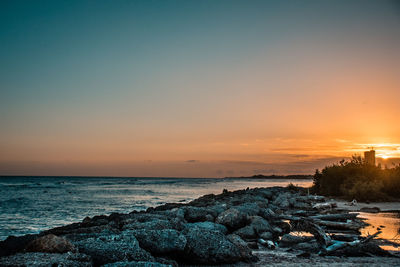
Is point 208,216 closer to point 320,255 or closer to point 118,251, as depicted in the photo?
point 320,255

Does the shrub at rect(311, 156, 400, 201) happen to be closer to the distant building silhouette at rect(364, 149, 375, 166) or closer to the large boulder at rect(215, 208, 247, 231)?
the distant building silhouette at rect(364, 149, 375, 166)

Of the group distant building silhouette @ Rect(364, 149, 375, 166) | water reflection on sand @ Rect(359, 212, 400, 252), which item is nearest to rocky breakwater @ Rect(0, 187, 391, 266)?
water reflection on sand @ Rect(359, 212, 400, 252)

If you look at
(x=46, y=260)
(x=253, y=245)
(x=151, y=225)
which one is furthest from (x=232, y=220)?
(x=46, y=260)

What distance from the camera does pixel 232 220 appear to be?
33.8 ft

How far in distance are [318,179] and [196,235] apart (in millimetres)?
32809

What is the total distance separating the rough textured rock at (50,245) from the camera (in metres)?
4.64

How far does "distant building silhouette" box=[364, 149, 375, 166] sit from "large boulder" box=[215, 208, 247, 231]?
1037 inches

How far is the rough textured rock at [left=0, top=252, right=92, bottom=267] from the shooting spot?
406 cm

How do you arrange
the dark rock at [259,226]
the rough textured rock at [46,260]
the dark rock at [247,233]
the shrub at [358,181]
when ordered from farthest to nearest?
the shrub at [358,181] < the dark rock at [259,226] < the dark rock at [247,233] < the rough textured rock at [46,260]

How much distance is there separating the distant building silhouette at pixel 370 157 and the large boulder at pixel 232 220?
26.3 metres

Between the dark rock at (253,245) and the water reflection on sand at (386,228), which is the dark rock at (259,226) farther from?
the water reflection on sand at (386,228)

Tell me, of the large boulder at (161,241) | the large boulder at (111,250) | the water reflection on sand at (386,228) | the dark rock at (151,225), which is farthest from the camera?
the water reflection on sand at (386,228)

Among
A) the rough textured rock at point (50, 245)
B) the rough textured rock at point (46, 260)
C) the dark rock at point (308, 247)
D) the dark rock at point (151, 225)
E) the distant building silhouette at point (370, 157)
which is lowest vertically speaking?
the dark rock at point (308, 247)

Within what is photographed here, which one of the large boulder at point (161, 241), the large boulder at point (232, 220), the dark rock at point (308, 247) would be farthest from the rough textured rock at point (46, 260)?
the large boulder at point (232, 220)
